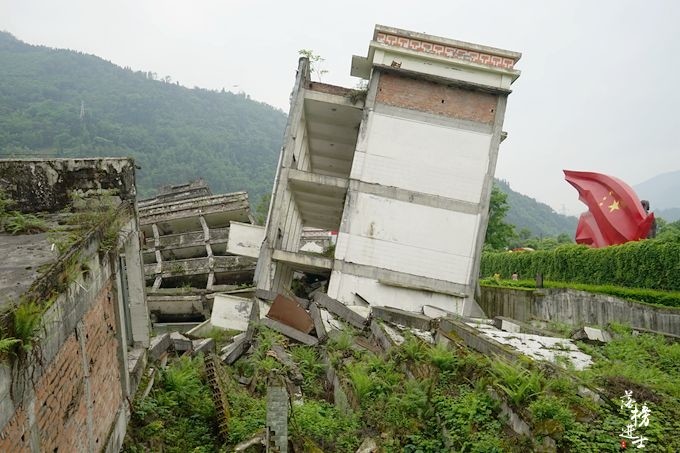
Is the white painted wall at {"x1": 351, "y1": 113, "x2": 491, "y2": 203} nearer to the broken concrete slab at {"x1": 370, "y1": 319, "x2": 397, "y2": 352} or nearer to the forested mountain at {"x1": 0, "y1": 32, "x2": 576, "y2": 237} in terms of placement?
the broken concrete slab at {"x1": 370, "y1": 319, "x2": 397, "y2": 352}

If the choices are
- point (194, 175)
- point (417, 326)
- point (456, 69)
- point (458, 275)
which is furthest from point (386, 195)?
point (194, 175)

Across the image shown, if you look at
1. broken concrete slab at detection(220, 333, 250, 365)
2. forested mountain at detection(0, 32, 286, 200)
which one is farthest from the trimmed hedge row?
forested mountain at detection(0, 32, 286, 200)

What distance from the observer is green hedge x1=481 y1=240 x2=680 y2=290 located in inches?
596

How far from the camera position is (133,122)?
82562 millimetres

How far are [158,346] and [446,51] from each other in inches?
529

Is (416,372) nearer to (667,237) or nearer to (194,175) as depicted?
(667,237)

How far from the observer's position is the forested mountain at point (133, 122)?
60562 millimetres

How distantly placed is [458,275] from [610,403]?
36.8 feet

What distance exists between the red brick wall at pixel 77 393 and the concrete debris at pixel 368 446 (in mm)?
3133

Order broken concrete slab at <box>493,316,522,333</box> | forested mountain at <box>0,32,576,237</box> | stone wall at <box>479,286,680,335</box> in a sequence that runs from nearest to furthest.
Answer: broken concrete slab at <box>493,316,522,333</box> → stone wall at <box>479,286,680,335</box> → forested mountain at <box>0,32,576,237</box>

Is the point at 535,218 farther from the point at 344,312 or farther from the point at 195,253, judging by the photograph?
the point at 344,312

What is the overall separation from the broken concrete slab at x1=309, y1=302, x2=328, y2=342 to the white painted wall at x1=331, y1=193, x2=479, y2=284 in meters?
4.08

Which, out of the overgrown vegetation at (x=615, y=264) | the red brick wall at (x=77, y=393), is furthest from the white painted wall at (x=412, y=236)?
the red brick wall at (x=77, y=393)

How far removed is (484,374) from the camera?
24.2ft
